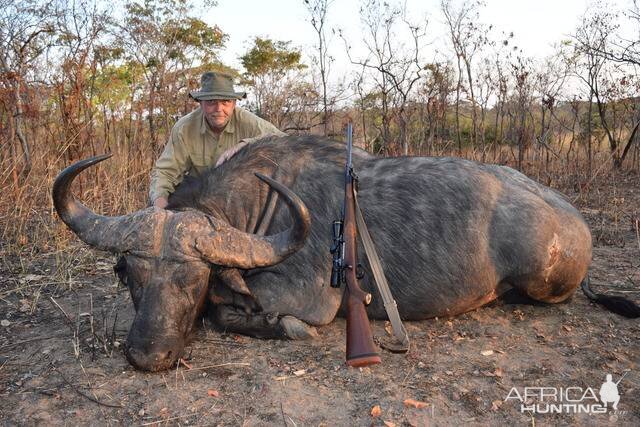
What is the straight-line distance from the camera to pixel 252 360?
3.53m

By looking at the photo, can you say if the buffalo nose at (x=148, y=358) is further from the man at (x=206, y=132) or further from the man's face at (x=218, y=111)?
the man's face at (x=218, y=111)

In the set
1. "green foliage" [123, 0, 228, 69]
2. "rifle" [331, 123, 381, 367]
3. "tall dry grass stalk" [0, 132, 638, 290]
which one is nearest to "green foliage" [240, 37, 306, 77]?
"green foliage" [123, 0, 228, 69]

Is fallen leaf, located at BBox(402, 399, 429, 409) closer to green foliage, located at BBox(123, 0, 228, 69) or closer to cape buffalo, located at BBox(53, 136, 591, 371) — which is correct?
cape buffalo, located at BBox(53, 136, 591, 371)

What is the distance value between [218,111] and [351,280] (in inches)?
102

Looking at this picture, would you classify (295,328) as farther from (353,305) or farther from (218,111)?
(218,111)

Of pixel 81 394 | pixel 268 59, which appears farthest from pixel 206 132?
pixel 268 59

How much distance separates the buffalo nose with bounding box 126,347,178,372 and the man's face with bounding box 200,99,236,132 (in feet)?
9.11

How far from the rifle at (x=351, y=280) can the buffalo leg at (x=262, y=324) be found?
1.46ft

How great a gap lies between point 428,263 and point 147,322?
202 cm

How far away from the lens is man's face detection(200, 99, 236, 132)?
207 inches

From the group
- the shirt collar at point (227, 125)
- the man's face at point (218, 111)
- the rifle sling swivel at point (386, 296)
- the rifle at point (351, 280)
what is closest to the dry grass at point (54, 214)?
the shirt collar at point (227, 125)

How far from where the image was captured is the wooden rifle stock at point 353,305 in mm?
3020

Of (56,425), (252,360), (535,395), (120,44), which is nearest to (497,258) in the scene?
(535,395)

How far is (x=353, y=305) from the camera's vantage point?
10.7 feet
